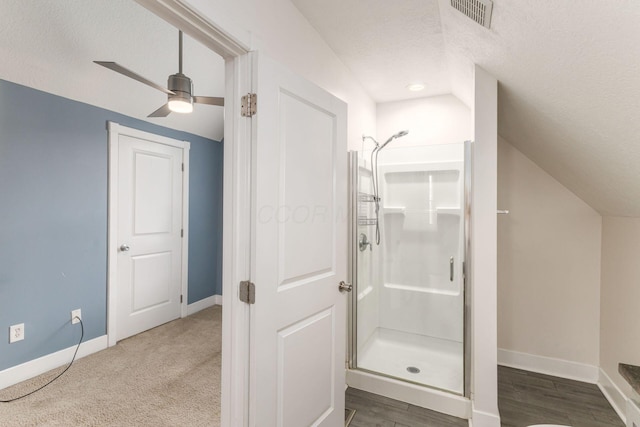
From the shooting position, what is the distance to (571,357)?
100.0 inches

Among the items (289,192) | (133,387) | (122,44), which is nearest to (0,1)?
(122,44)

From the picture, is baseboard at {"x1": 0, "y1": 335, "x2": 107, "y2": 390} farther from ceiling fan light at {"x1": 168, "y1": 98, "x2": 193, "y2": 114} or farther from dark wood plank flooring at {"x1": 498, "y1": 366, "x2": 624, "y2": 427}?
dark wood plank flooring at {"x1": 498, "y1": 366, "x2": 624, "y2": 427}

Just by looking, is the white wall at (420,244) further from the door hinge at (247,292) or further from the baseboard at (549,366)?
the door hinge at (247,292)

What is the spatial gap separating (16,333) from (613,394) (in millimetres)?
4522

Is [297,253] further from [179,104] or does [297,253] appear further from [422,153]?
[422,153]

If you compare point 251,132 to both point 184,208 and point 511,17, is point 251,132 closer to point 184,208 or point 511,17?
point 511,17

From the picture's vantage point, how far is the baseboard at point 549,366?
2.47 m

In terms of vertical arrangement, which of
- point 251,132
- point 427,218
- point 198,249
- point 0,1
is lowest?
point 198,249

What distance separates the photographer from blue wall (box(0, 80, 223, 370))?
7.59 ft

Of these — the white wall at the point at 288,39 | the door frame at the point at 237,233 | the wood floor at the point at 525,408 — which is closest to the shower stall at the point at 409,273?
the wood floor at the point at 525,408

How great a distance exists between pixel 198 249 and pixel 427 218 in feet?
9.91

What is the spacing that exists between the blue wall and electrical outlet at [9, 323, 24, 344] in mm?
28

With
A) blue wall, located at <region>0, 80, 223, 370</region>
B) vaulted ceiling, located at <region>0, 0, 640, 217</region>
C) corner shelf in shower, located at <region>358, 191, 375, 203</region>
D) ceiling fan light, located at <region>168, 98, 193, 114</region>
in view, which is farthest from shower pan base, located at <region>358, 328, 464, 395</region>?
blue wall, located at <region>0, 80, 223, 370</region>

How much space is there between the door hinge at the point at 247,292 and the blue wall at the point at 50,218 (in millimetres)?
2314
